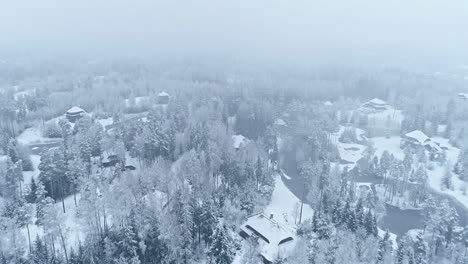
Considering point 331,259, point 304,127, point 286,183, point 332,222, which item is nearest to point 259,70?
point 304,127

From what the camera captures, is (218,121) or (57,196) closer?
(57,196)

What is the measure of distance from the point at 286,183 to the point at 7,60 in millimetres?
138648

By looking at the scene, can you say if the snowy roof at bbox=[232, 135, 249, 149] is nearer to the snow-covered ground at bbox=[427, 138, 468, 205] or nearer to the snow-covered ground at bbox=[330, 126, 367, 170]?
the snow-covered ground at bbox=[330, 126, 367, 170]

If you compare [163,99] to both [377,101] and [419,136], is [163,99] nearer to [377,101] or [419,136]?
[377,101]

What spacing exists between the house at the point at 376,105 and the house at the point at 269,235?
59215 millimetres

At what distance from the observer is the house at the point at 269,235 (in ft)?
115

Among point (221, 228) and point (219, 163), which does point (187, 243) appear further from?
point (219, 163)

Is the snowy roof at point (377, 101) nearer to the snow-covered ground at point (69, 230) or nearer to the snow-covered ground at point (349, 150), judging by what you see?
the snow-covered ground at point (349, 150)

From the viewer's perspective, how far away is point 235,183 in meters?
45.6

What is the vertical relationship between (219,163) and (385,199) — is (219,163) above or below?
above

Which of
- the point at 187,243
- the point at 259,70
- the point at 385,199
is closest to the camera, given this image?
the point at 187,243

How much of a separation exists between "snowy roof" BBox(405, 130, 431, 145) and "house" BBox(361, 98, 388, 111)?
21.0m

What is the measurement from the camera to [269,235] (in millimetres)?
37156

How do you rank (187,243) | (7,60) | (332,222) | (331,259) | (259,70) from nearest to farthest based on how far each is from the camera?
1. (331,259)
2. (187,243)
3. (332,222)
4. (259,70)
5. (7,60)
